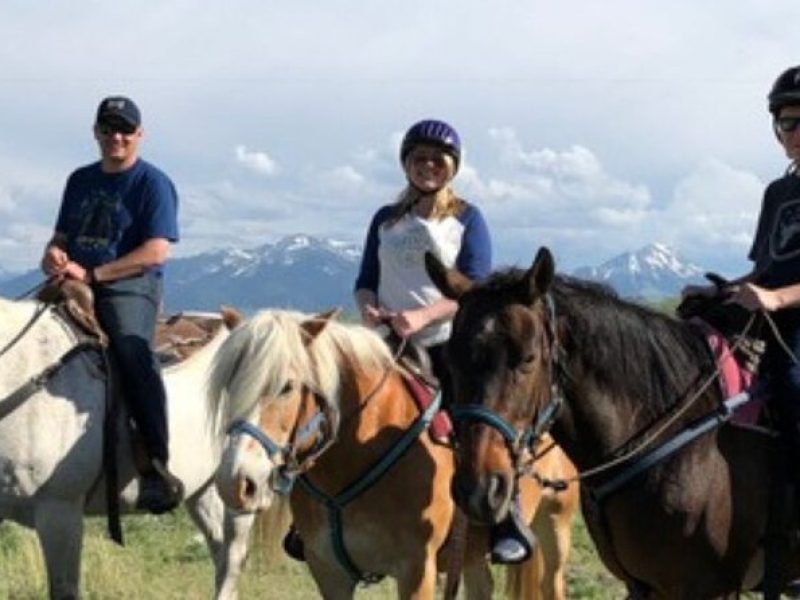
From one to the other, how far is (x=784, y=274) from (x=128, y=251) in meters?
4.05

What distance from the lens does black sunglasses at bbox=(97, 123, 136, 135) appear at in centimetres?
691

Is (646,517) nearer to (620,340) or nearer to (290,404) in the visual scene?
(620,340)

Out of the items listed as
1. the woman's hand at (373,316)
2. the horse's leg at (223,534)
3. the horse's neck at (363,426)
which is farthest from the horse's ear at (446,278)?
the horse's leg at (223,534)

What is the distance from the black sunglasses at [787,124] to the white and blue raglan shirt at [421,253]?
5.81 ft

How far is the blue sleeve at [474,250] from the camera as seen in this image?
6223mm

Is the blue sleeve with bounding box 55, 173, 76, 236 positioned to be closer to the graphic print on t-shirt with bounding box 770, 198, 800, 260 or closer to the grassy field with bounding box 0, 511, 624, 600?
the grassy field with bounding box 0, 511, 624, 600

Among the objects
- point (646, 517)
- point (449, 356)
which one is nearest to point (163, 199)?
point (449, 356)

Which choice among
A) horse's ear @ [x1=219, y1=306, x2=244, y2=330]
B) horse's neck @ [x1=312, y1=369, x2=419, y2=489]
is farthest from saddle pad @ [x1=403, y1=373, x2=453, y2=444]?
horse's ear @ [x1=219, y1=306, x2=244, y2=330]

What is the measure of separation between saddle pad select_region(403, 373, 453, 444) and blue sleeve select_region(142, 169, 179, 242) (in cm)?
190

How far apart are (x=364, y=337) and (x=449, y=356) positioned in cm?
164

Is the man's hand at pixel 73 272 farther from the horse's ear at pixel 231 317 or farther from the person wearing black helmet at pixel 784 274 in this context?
the person wearing black helmet at pixel 784 274

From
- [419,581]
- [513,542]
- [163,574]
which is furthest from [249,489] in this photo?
[163,574]

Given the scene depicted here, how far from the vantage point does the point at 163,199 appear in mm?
6977

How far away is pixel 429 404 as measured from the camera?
6191mm
